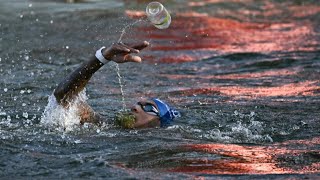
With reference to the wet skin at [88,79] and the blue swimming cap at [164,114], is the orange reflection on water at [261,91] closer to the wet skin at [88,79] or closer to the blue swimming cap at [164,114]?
the blue swimming cap at [164,114]

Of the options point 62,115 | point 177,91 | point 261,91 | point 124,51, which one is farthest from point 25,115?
point 261,91

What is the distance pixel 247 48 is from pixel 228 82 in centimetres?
394

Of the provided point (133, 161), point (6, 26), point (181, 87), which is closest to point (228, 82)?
point (181, 87)

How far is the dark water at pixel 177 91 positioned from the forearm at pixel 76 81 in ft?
1.52

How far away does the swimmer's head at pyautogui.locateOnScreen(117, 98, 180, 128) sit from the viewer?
29.6 ft

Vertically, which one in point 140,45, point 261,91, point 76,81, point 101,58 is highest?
point 140,45

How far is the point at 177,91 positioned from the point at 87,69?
4565 mm

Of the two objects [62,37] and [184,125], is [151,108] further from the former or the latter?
[62,37]

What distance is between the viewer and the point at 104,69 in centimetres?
1414

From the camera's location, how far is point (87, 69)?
8.22 metres

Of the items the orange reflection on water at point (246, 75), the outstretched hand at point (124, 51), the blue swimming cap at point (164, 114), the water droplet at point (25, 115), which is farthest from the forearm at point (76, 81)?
the orange reflection on water at point (246, 75)

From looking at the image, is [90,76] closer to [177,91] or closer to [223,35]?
[177,91]

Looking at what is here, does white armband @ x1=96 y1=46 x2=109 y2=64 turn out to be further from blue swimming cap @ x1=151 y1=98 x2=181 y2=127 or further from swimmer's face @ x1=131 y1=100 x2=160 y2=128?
blue swimming cap @ x1=151 y1=98 x2=181 y2=127

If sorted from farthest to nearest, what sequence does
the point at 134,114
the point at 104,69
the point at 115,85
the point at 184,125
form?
1. the point at 104,69
2. the point at 115,85
3. the point at 184,125
4. the point at 134,114
